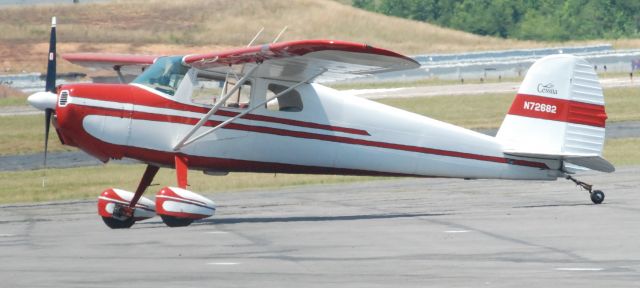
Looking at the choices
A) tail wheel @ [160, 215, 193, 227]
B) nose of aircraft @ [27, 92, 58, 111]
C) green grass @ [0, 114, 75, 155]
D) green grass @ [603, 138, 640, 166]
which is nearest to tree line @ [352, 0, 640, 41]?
green grass @ [0, 114, 75, 155]

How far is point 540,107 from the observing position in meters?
17.2

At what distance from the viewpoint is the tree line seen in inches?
3194

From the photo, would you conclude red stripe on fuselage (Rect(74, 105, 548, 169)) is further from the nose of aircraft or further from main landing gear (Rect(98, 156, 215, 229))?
main landing gear (Rect(98, 156, 215, 229))

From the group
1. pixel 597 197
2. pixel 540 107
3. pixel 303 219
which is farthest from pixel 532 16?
pixel 303 219

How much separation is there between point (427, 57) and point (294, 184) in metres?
39.3

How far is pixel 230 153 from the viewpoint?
1625cm

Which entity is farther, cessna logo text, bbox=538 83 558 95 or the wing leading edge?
cessna logo text, bbox=538 83 558 95

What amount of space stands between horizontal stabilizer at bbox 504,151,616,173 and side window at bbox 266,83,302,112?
3048mm

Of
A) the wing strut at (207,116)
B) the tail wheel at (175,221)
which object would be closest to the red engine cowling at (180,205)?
the tail wheel at (175,221)

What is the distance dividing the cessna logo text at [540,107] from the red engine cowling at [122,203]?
5411mm

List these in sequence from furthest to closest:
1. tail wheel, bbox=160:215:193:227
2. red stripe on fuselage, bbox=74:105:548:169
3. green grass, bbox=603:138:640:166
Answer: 1. green grass, bbox=603:138:640:166
2. red stripe on fuselage, bbox=74:105:548:169
3. tail wheel, bbox=160:215:193:227

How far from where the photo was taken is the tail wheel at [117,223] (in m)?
15.8

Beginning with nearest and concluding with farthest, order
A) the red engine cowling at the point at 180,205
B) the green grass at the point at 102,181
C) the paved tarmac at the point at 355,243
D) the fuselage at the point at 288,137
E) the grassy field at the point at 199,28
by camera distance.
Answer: the paved tarmac at the point at 355,243 → the red engine cowling at the point at 180,205 → the fuselage at the point at 288,137 → the green grass at the point at 102,181 → the grassy field at the point at 199,28

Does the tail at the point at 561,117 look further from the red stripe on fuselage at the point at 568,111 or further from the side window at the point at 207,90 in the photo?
the side window at the point at 207,90
